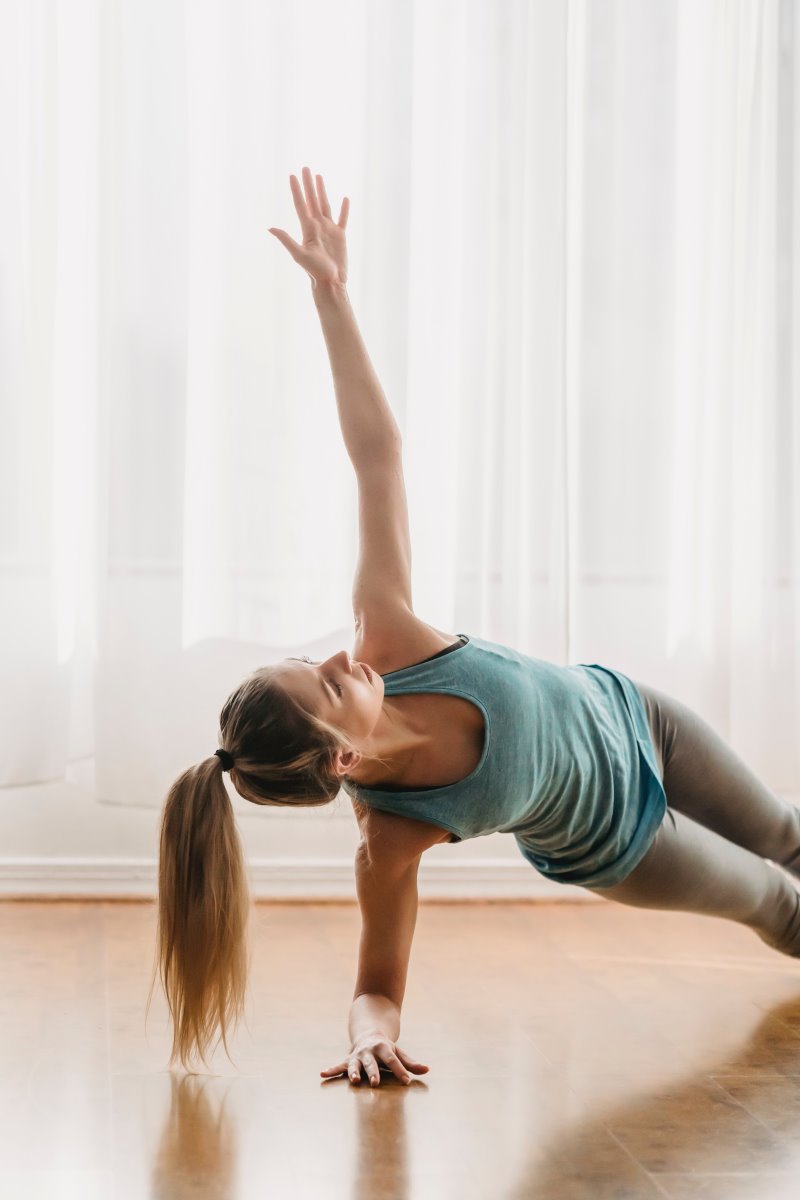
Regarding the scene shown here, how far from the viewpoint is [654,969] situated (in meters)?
2.27

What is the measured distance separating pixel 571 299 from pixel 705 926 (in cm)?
125

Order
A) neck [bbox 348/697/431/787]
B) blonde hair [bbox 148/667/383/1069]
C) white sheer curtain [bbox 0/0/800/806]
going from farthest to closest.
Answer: white sheer curtain [bbox 0/0/800/806] → neck [bbox 348/697/431/787] → blonde hair [bbox 148/667/383/1069]

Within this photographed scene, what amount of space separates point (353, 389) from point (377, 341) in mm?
672

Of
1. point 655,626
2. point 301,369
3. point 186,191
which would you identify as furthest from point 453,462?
point 186,191

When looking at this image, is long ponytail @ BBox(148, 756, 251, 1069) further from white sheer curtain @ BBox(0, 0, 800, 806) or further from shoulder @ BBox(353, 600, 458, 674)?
white sheer curtain @ BBox(0, 0, 800, 806)

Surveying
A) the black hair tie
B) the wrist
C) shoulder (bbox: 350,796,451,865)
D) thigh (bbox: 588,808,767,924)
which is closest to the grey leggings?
thigh (bbox: 588,808,767,924)

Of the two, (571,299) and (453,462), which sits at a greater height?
(571,299)

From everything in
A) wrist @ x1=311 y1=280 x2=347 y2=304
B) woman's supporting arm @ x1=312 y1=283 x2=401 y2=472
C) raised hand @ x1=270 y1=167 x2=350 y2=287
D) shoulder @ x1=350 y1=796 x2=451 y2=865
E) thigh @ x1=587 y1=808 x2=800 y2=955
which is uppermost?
raised hand @ x1=270 y1=167 x2=350 y2=287

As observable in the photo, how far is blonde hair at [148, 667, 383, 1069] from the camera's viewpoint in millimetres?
1590

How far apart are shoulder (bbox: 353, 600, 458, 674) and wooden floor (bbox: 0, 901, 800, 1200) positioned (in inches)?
18.5

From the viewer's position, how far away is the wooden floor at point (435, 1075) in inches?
56.1

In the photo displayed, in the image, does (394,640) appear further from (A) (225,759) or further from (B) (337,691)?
(A) (225,759)

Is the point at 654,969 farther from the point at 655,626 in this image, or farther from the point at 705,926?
the point at 655,626

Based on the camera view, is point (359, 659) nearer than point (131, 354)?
Yes
